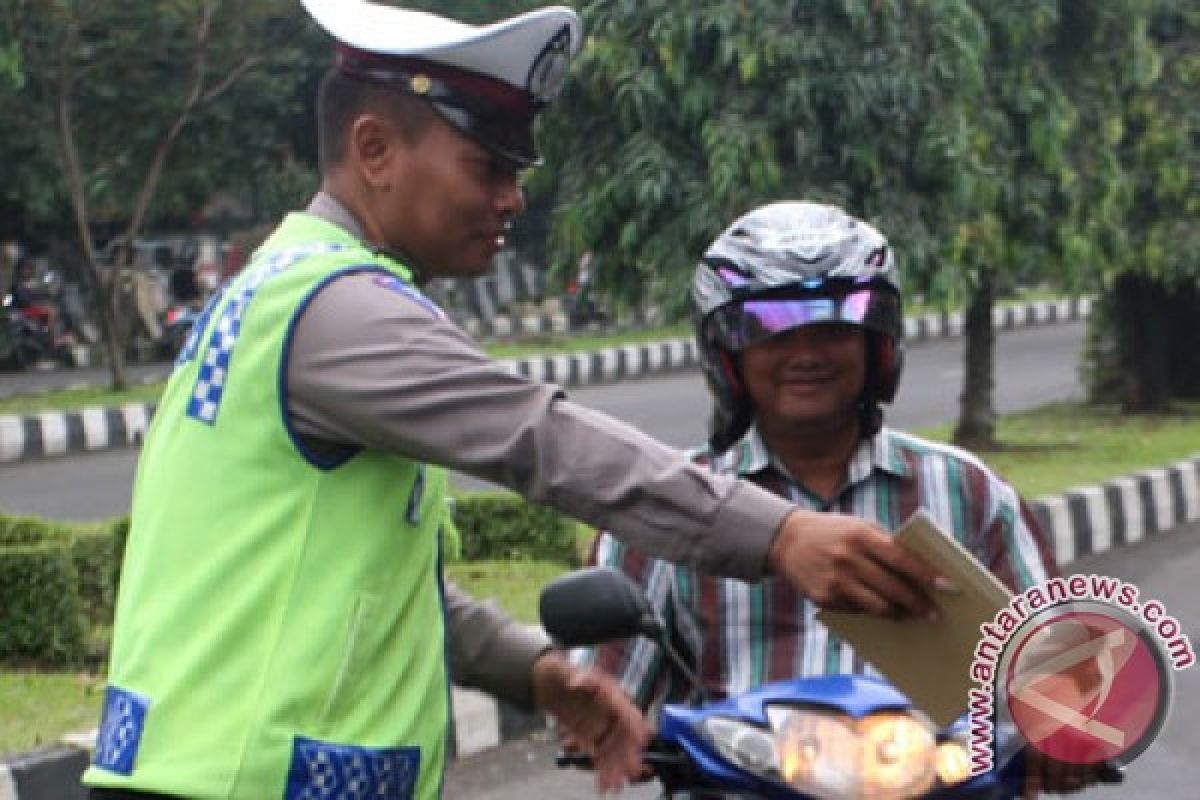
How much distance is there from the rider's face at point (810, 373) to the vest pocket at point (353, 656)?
1.08 m

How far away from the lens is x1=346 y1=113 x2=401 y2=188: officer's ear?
2.58 m

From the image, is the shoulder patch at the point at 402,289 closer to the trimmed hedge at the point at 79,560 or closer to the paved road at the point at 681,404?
the trimmed hedge at the point at 79,560

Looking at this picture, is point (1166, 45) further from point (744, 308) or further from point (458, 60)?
point (458, 60)

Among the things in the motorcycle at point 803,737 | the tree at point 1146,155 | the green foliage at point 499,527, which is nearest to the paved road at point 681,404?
the tree at point 1146,155

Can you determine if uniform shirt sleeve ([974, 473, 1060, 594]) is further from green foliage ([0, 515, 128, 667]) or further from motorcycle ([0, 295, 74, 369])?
motorcycle ([0, 295, 74, 369])

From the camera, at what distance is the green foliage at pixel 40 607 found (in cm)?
707

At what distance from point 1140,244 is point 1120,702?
10.7 meters

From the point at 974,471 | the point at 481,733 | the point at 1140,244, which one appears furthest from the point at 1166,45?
the point at 974,471

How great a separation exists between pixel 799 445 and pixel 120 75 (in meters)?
17.5

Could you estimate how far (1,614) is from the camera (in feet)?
23.5

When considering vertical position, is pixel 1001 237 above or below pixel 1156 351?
above

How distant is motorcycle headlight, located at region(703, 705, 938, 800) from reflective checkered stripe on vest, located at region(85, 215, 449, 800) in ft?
1.44

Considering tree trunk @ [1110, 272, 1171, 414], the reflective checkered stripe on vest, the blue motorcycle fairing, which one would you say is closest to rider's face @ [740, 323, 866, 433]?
the blue motorcycle fairing

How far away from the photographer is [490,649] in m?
2.87
